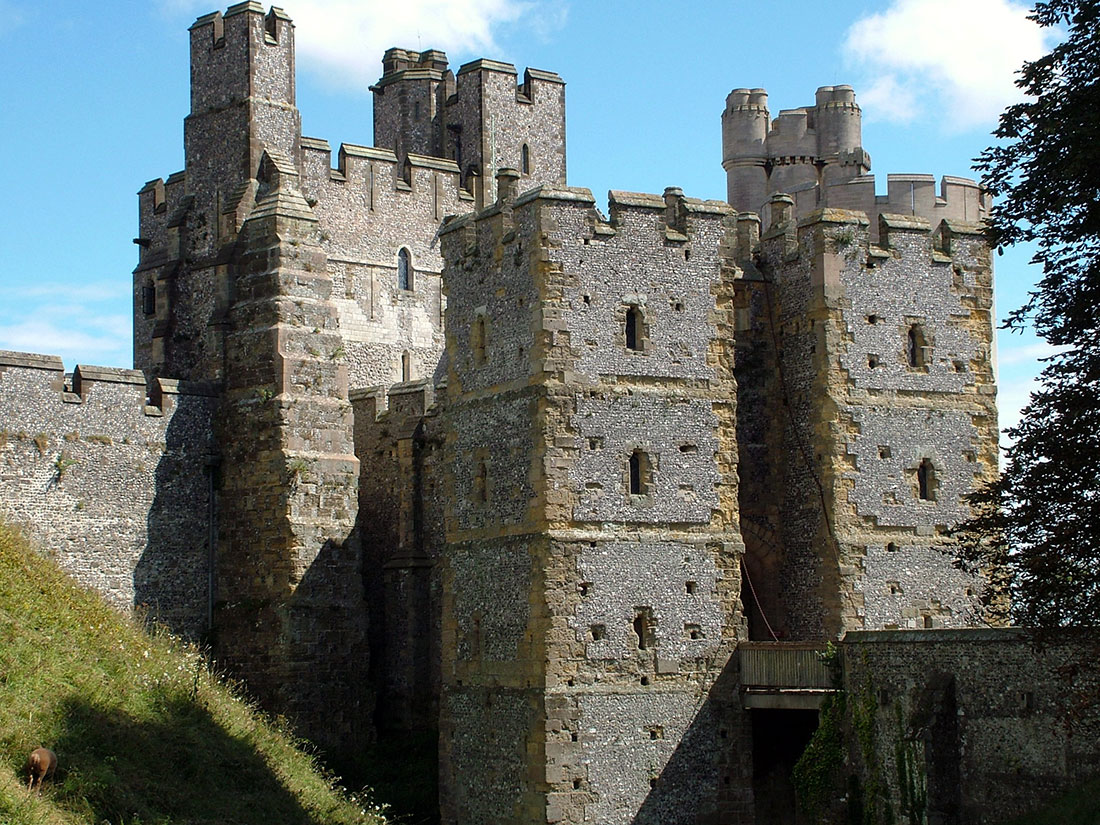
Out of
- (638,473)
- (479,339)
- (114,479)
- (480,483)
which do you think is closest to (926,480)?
(638,473)

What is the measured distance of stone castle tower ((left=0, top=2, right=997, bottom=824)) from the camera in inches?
1309

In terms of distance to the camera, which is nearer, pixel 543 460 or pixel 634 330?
pixel 543 460

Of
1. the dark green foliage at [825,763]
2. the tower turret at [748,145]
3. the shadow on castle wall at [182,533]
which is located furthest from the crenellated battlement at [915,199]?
the shadow on castle wall at [182,533]

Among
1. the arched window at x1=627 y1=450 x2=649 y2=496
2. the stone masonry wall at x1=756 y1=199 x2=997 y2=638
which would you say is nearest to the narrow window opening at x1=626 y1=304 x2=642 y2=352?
the arched window at x1=627 y1=450 x2=649 y2=496

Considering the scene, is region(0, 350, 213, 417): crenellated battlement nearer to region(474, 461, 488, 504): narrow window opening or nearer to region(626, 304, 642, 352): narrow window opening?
region(474, 461, 488, 504): narrow window opening

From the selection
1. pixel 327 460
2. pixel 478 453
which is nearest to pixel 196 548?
pixel 327 460

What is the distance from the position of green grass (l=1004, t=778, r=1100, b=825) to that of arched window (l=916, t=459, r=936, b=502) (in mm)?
Answer: 9078

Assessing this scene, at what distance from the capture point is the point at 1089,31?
2569 cm

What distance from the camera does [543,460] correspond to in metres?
33.1

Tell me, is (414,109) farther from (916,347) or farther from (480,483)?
(916,347)

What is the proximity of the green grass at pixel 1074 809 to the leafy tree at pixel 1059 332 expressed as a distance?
259cm

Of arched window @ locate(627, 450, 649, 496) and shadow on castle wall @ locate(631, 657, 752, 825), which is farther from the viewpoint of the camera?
arched window @ locate(627, 450, 649, 496)

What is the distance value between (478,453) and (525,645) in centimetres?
392

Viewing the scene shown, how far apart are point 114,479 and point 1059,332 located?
1949cm
